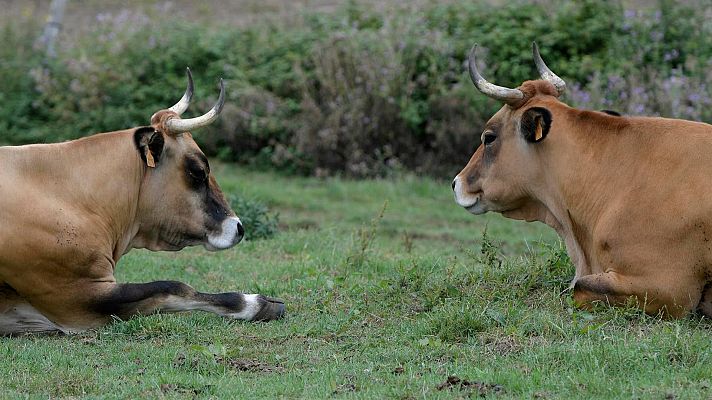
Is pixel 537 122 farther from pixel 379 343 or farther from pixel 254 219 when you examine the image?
pixel 254 219

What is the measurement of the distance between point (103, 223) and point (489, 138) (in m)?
2.75

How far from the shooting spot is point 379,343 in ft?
24.3

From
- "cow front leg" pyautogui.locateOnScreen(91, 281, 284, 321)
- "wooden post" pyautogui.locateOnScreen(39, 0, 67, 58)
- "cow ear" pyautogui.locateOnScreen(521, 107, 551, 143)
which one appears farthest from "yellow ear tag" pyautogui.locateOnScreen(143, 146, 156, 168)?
"wooden post" pyautogui.locateOnScreen(39, 0, 67, 58)

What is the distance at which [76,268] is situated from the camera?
779 cm

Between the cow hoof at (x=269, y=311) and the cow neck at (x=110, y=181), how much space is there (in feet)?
3.59

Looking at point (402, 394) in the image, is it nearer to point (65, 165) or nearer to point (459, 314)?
point (459, 314)

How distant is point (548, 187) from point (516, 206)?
1.17 feet

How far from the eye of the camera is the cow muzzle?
333 inches

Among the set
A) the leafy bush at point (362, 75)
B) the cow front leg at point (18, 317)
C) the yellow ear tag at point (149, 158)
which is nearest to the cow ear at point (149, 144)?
the yellow ear tag at point (149, 158)

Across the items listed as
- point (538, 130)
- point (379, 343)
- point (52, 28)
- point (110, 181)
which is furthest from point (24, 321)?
point (52, 28)

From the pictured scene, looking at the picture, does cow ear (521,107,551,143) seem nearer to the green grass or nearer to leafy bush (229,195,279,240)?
the green grass

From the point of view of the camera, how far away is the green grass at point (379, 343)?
21.1 feet

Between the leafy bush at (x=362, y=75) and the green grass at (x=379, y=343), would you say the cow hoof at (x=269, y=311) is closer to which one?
the green grass at (x=379, y=343)

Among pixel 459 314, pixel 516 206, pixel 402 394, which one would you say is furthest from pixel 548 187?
pixel 402 394
